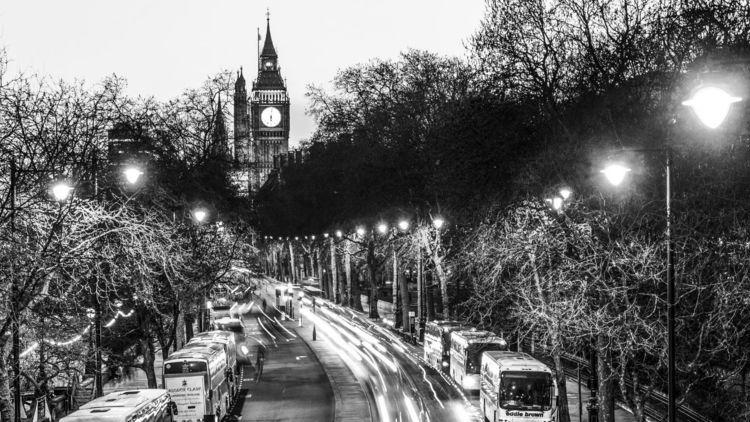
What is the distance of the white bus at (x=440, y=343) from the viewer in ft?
141

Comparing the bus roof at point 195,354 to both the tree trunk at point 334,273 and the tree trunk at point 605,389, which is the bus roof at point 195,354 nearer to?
the tree trunk at point 605,389

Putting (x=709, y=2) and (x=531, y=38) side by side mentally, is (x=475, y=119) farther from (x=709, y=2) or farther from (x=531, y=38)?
(x=709, y=2)

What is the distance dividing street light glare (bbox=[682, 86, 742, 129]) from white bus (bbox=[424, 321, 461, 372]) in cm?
3494

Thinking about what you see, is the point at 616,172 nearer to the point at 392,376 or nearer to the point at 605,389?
the point at 605,389

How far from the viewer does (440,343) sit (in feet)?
144

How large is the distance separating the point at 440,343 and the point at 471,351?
5.54 m

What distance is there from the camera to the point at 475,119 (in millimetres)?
36219

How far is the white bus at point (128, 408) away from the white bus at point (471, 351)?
53.1ft

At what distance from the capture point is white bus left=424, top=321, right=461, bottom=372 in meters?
43.0

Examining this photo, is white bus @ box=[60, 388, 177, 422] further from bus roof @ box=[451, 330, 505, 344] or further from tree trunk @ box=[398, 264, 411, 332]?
tree trunk @ box=[398, 264, 411, 332]

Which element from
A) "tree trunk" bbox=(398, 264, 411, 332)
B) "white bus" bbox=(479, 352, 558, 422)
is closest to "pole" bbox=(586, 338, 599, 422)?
"white bus" bbox=(479, 352, 558, 422)

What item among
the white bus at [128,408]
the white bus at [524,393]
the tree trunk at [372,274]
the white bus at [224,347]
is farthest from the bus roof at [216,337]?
the tree trunk at [372,274]

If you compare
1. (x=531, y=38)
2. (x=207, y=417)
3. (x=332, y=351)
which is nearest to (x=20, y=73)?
(x=207, y=417)

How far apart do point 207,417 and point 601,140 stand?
16.5m
